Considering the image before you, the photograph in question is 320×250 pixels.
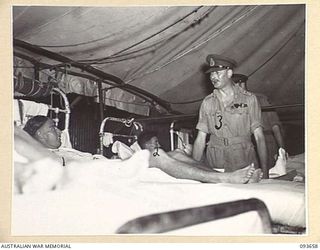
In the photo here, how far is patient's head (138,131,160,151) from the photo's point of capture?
1.00 metres

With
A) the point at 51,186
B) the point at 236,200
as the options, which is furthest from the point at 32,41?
the point at 236,200

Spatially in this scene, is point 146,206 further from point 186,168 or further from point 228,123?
point 228,123

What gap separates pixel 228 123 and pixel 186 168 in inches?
5.0

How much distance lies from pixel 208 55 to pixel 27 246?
52cm

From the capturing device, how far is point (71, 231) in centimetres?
92

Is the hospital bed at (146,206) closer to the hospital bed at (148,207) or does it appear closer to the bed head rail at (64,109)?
the hospital bed at (148,207)

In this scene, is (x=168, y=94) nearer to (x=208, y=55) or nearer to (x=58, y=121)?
(x=208, y=55)

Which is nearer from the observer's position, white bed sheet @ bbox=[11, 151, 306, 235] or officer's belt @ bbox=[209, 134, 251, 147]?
white bed sheet @ bbox=[11, 151, 306, 235]

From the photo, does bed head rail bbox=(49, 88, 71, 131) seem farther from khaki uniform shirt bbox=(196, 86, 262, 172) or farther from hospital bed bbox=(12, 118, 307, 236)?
khaki uniform shirt bbox=(196, 86, 262, 172)

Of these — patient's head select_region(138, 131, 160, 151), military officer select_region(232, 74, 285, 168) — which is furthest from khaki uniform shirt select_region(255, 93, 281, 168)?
patient's head select_region(138, 131, 160, 151)

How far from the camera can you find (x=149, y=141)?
1.00 meters

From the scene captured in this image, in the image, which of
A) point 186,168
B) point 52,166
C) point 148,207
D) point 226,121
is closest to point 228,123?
point 226,121

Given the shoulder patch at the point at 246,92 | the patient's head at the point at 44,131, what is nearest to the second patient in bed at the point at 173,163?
the patient's head at the point at 44,131

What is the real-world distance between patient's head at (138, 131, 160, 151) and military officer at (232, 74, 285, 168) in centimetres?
20
